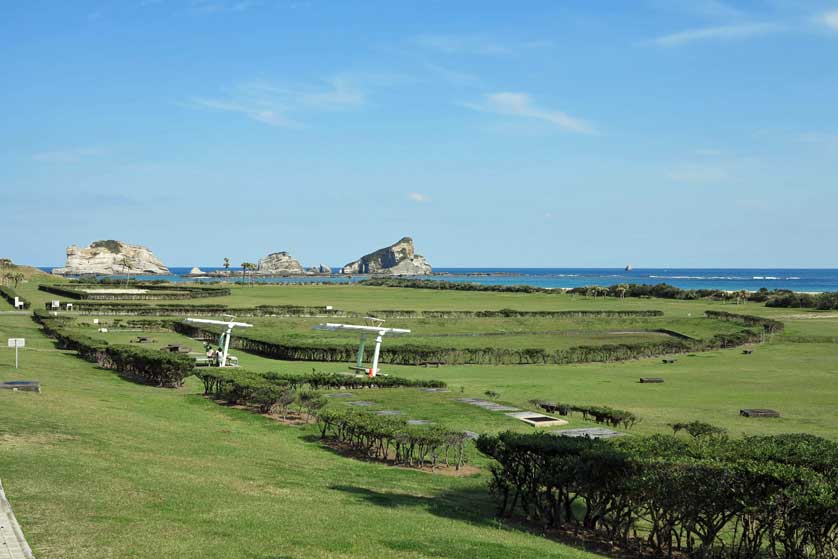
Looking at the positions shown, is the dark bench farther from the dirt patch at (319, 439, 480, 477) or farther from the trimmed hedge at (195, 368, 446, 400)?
the trimmed hedge at (195, 368, 446, 400)

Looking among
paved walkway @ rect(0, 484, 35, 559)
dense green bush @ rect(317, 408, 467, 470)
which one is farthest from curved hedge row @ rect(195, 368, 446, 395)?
paved walkway @ rect(0, 484, 35, 559)

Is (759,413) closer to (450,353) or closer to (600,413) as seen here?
(600,413)

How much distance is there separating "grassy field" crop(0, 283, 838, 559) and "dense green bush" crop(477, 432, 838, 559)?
1.20 metres

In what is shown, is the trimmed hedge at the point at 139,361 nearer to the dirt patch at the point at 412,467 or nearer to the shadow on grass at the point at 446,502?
the dirt patch at the point at 412,467

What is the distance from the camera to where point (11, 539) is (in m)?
9.84

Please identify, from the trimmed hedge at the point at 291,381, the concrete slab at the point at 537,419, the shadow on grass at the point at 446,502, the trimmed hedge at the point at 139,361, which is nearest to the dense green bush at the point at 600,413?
the concrete slab at the point at 537,419

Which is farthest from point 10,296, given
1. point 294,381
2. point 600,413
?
point 600,413

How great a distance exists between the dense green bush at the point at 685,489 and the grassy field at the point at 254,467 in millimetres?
1199

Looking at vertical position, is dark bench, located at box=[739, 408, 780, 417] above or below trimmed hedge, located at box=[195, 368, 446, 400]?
above

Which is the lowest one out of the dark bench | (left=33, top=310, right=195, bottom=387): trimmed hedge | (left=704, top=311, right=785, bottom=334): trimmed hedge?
(left=33, top=310, right=195, bottom=387): trimmed hedge

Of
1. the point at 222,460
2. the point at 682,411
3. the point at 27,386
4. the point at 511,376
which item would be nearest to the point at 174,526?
the point at 222,460

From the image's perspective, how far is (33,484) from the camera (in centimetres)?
1290

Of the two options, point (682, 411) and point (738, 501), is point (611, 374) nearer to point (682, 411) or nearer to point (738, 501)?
A: point (682, 411)

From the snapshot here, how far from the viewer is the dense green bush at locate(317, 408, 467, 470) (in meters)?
20.1
